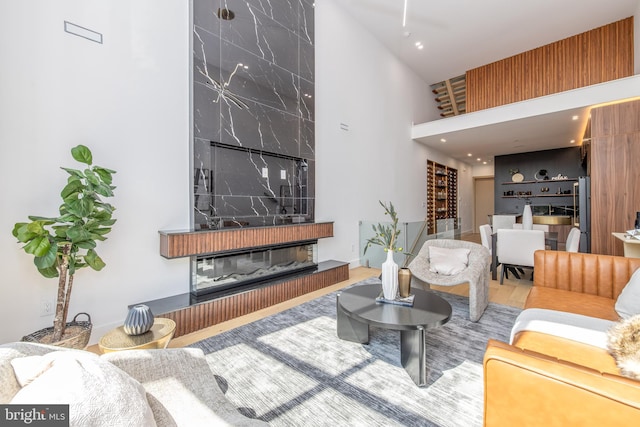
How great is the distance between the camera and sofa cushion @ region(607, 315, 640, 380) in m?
0.95

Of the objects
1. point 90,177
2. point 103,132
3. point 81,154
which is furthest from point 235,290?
point 103,132

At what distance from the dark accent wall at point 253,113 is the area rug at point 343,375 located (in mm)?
1556

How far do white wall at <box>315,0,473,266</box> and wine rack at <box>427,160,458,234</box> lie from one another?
0.83m

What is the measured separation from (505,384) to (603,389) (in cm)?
25

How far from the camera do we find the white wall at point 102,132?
87.4 inches

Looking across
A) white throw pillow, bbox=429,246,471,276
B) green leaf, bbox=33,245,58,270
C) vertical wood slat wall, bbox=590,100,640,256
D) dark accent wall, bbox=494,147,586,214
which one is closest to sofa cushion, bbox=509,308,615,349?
white throw pillow, bbox=429,246,471,276

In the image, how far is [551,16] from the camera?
5410 mm

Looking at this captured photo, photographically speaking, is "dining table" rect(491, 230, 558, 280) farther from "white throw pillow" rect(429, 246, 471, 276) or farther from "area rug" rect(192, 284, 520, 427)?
"area rug" rect(192, 284, 520, 427)

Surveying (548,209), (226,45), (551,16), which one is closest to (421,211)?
(548,209)

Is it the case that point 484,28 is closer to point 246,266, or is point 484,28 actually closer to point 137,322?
point 246,266

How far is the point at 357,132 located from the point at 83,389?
5501 millimetres

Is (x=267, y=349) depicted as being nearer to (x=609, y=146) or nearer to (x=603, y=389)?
(x=603, y=389)

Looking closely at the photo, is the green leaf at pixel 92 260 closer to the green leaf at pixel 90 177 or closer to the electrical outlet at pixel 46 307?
the green leaf at pixel 90 177

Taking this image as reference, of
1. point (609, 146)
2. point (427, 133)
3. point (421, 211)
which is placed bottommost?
point (421, 211)
